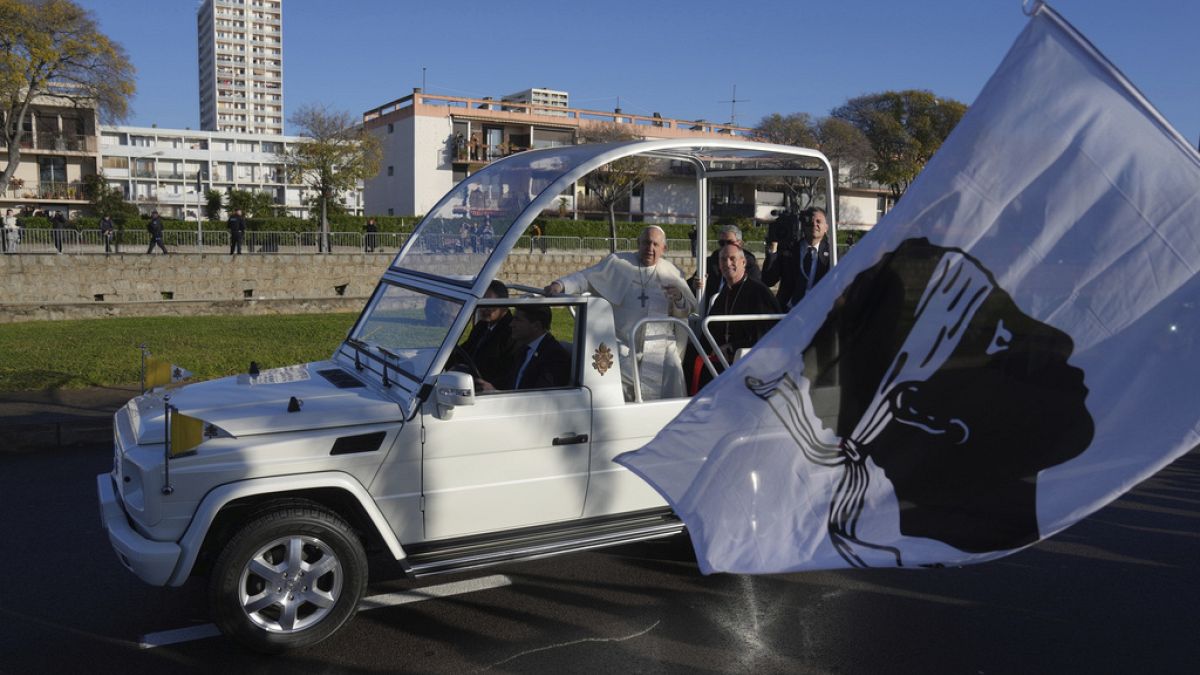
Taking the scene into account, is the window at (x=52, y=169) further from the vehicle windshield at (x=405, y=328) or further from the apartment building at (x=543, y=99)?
the vehicle windshield at (x=405, y=328)

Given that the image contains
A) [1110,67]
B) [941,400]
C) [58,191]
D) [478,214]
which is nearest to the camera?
[1110,67]

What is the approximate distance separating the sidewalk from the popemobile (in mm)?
4629

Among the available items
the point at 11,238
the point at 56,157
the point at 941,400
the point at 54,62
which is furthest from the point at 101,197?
the point at 941,400

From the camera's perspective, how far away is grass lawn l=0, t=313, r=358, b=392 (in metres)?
11.7

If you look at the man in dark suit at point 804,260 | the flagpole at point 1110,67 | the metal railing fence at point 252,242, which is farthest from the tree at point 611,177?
the flagpole at point 1110,67

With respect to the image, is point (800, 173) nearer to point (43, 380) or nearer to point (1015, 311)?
point (1015, 311)

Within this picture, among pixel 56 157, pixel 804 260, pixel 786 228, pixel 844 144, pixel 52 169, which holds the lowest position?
pixel 804 260

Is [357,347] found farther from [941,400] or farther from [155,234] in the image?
[155,234]

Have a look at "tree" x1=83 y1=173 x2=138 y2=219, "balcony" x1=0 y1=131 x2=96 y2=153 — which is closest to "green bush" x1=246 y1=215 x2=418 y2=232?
"tree" x1=83 y1=173 x2=138 y2=219

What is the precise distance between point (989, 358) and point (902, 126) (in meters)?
70.2

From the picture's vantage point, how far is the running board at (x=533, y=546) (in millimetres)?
Result: 4680

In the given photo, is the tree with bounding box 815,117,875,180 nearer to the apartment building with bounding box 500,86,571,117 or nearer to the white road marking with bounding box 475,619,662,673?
the apartment building with bounding box 500,86,571,117

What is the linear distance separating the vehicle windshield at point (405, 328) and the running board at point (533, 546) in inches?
36.9

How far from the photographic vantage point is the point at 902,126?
68188 millimetres
